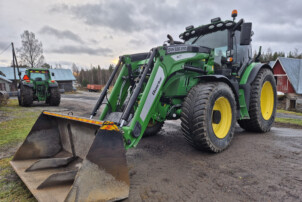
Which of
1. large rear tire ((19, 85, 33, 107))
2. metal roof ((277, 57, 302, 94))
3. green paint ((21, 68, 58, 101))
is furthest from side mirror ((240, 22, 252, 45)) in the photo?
metal roof ((277, 57, 302, 94))

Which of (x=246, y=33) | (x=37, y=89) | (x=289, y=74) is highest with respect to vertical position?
(x=289, y=74)

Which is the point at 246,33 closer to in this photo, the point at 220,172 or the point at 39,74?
the point at 220,172

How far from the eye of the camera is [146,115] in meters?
2.73

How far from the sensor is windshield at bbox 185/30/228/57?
13.6ft

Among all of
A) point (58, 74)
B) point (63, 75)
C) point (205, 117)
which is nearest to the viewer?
point (205, 117)

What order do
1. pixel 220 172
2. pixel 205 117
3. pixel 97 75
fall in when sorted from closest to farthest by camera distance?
pixel 220 172 → pixel 205 117 → pixel 97 75

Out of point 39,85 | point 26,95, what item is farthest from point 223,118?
point 39,85

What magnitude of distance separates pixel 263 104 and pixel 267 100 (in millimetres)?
137

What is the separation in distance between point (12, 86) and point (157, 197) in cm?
3746

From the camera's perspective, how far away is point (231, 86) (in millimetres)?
3652

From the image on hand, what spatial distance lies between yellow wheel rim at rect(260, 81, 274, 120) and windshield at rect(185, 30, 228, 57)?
167 centimetres

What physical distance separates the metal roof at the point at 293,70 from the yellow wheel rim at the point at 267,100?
2248cm

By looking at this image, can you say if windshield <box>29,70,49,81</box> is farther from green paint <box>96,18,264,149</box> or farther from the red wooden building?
the red wooden building

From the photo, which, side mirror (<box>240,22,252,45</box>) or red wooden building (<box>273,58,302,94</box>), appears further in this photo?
red wooden building (<box>273,58,302,94</box>)
